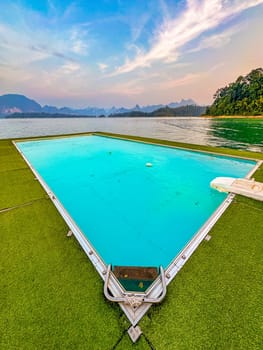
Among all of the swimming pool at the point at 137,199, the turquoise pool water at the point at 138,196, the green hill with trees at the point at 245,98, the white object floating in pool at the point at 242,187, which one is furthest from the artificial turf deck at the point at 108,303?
the green hill with trees at the point at 245,98

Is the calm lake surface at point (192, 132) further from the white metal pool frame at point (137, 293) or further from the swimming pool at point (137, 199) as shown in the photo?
the white metal pool frame at point (137, 293)

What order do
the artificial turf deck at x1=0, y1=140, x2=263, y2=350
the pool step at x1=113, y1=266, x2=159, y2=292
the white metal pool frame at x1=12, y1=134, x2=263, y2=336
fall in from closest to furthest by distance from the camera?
1. the artificial turf deck at x1=0, y1=140, x2=263, y2=350
2. the white metal pool frame at x1=12, y1=134, x2=263, y2=336
3. the pool step at x1=113, y1=266, x2=159, y2=292

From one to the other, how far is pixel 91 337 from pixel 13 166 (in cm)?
506

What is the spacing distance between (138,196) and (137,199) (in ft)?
0.41

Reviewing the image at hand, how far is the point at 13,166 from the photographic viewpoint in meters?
4.73

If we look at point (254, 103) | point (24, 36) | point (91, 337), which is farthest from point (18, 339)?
point (254, 103)

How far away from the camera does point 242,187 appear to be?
2.97m

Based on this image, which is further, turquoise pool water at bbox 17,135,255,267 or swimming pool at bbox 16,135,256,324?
turquoise pool water at bbox 17,135,255,267

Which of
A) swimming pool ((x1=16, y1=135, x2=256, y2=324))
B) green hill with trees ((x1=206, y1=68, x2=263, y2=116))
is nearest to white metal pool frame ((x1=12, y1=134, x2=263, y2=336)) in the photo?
swimming pool ((x1=16, y1=135, x2=256, y2=324))

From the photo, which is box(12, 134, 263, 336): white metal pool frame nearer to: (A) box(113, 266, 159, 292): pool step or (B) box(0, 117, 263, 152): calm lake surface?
(A) box(113, 266, 159, 292): pool step

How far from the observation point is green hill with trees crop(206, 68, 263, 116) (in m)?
36.6

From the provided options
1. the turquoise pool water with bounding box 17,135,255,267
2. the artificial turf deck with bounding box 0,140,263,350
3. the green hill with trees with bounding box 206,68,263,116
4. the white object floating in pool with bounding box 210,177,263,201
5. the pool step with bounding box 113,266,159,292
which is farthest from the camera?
the green hill with trees with bounding box 206,68,263,116

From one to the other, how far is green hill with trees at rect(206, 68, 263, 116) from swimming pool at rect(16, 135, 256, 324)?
4110 centimetres

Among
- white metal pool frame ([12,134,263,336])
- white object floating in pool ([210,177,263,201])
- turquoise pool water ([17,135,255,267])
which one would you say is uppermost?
white object floating in pool ([210,177,263,201])
